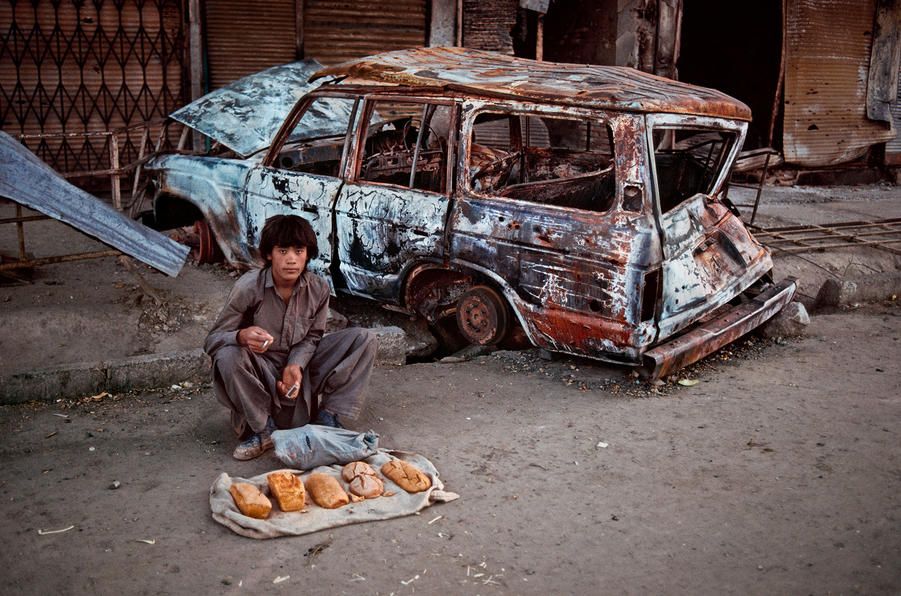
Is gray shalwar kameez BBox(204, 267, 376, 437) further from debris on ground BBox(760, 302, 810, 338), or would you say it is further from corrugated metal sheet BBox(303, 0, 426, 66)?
corrugated metal sheet BBox(303, 0, 426, 66)

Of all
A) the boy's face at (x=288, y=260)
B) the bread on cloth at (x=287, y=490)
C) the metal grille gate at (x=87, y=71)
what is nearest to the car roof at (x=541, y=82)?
the boy's face at (x=288, y=260)

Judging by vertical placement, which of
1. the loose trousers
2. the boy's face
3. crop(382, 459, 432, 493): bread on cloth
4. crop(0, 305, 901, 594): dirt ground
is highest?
the boy's face

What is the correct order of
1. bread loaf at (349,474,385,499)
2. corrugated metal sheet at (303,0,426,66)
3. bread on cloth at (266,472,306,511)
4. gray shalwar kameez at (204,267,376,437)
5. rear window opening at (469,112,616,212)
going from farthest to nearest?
corrugated metal sheet at (303,0,426,66), rear window opening at (469,112,616,212), gray shalwar kameez at (204,267,376,437), bread loaf at (349,474,385,499), bread on cloth at (266,472,306,511)

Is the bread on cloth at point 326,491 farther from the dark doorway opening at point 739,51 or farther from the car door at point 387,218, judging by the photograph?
the dark doorway opening at point 739,51

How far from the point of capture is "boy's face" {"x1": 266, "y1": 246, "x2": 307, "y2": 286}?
4.07 m

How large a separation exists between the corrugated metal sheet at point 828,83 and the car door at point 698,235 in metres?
7.22

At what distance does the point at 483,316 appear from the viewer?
5504mm

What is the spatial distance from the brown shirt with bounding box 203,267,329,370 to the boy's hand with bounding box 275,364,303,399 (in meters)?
0.05

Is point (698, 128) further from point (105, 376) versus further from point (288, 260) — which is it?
point (105, 376)

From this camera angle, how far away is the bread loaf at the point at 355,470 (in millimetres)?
3817

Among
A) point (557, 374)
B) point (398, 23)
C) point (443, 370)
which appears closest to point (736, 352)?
point (557, 374)

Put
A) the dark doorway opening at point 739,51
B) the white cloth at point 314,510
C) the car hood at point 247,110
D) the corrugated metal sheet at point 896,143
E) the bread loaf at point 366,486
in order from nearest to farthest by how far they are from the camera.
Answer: the white cloth at point 314,510, the bread loaf at point 366,486, the car hood at point 247,110, the dark doorway opening at point 739,51, the corrugated metal sheet at point 896,143

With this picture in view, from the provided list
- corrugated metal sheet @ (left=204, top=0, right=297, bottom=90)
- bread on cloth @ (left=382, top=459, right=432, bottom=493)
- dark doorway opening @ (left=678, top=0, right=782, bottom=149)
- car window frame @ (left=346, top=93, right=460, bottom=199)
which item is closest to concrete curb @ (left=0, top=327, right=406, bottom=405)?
car window frame @ (left=346, top=93, right=460, bottom=199)

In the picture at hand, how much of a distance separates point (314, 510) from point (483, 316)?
2.19m
